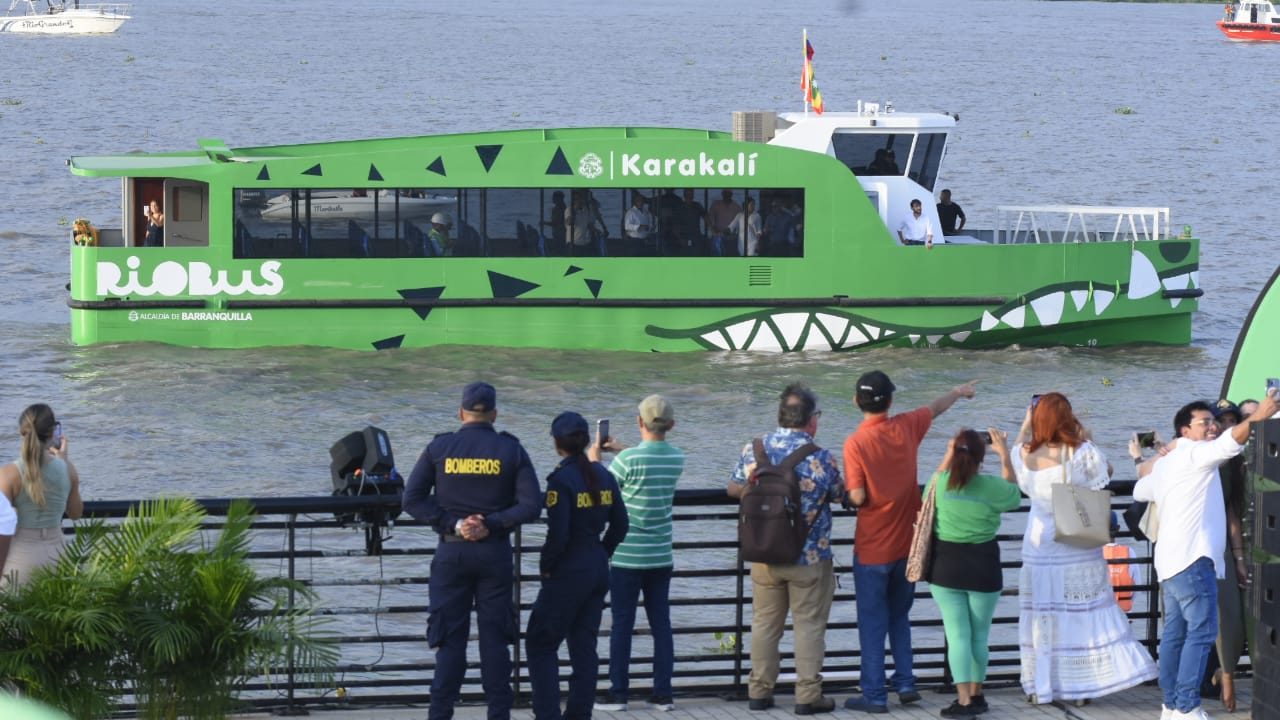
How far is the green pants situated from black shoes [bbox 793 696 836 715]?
0.57 metres

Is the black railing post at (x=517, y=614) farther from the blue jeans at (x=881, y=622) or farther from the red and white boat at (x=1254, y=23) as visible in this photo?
the red and white boat at (x=1254, y=23)

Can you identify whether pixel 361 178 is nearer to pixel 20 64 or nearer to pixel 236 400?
pixel 236 400

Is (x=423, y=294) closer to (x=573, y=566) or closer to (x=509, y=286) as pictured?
(x=509, y=286)

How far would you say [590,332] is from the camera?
2169cm

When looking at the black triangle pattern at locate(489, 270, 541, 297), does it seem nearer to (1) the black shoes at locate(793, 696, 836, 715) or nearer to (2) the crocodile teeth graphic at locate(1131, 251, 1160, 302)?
(2) the crocodile teeth graphic at locate(1131, 251, 1160, 302)

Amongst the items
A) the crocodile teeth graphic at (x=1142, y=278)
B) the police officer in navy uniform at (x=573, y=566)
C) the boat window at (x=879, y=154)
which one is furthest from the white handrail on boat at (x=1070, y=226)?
the police officer in navy uniform at (x=573, y=566)

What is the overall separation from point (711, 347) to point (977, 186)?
2290 cm

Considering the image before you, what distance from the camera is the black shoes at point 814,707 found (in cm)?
810

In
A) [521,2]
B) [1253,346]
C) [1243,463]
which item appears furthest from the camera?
[521,2]

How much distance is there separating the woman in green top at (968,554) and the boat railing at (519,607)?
146 mm

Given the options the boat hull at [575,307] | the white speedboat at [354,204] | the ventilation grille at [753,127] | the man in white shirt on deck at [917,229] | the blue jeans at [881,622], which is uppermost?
the ventilation grille at [753,127]

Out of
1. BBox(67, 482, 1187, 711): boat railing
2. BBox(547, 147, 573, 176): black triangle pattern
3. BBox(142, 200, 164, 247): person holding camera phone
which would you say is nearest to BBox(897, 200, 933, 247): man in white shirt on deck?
BBox(547, 147, 573, 176): black triangle pattern

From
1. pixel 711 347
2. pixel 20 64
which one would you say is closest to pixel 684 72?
pixel 20 64

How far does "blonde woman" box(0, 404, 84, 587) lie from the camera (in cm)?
744
